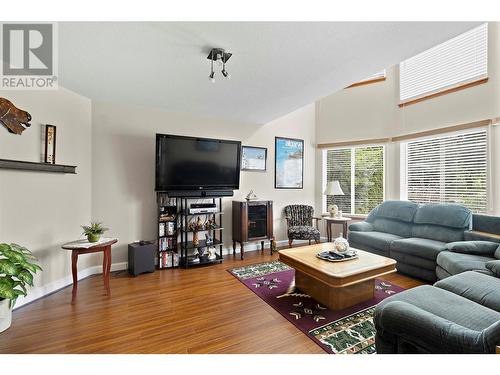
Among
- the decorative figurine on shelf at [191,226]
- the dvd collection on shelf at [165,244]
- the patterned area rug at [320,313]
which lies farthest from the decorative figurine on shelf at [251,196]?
the dvd collection on shelf at [165,244]

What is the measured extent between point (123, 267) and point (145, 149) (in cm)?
178

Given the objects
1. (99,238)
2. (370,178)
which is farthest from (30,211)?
(370,178)

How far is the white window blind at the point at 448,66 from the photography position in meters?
3.30

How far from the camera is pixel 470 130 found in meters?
3.36

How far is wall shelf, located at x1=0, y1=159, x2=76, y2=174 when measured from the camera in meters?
2.12

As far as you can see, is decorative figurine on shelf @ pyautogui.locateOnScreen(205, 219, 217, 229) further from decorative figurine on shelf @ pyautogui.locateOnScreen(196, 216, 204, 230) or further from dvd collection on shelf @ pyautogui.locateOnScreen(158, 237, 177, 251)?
dvd collection on shelf @ pyautogui.locateOnScreen(158, 237, 177, 251)

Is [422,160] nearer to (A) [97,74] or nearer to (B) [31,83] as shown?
(A) [97,74]

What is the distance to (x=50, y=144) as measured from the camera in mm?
2547

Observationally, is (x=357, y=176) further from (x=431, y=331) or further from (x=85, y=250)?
(x=85, y=250)

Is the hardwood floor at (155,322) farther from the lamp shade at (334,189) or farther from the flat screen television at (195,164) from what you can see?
the lamp shade at (334,189)

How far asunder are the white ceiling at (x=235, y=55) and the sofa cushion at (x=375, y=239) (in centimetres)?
227

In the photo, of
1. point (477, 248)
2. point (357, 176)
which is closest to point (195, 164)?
point (357, 176)

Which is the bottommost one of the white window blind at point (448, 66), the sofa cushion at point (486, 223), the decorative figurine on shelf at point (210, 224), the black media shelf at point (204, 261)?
the black media shelf at point (204, 261)

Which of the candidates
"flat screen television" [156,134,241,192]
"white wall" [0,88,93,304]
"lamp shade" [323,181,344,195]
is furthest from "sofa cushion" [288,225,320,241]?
"white wall" [0,88,93,304]
